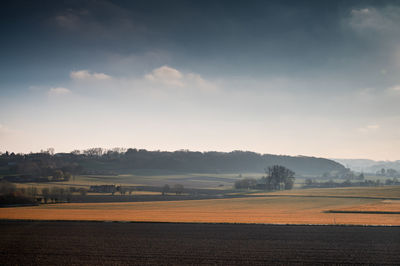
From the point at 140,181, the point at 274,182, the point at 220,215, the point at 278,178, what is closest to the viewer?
the point at 220,215

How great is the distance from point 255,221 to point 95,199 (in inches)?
2086

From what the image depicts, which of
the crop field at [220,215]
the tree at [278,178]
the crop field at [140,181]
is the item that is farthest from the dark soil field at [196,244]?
the crop field at [140,181]

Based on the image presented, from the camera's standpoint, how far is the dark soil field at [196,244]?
2242 centimetres

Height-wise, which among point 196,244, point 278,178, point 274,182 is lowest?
point 274,182

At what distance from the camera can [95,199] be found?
82750mm

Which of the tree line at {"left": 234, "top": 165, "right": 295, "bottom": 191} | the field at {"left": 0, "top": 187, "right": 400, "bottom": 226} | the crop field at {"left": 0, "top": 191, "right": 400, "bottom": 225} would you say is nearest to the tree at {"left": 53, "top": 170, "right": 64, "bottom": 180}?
the tree line at {"left": 234, "top": 165, "right": 295, "bottom": 191}

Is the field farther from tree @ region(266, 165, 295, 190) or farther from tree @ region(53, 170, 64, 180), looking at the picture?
tree @ region(53, 170, 64, 180)

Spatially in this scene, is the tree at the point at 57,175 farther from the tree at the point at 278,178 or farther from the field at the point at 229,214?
the tree at the point at 278,178

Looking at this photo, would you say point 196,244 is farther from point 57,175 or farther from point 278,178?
point 57,175

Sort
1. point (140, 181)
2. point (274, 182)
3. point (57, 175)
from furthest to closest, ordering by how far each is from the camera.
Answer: point (140, 181)
point (57, 175)
point (274, 182)

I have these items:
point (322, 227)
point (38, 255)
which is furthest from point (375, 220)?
point (38, 255)

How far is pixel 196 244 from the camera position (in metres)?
27.6

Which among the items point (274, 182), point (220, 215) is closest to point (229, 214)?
point (220, 215)

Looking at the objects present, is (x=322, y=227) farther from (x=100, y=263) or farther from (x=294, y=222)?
(x=100, y=263)
